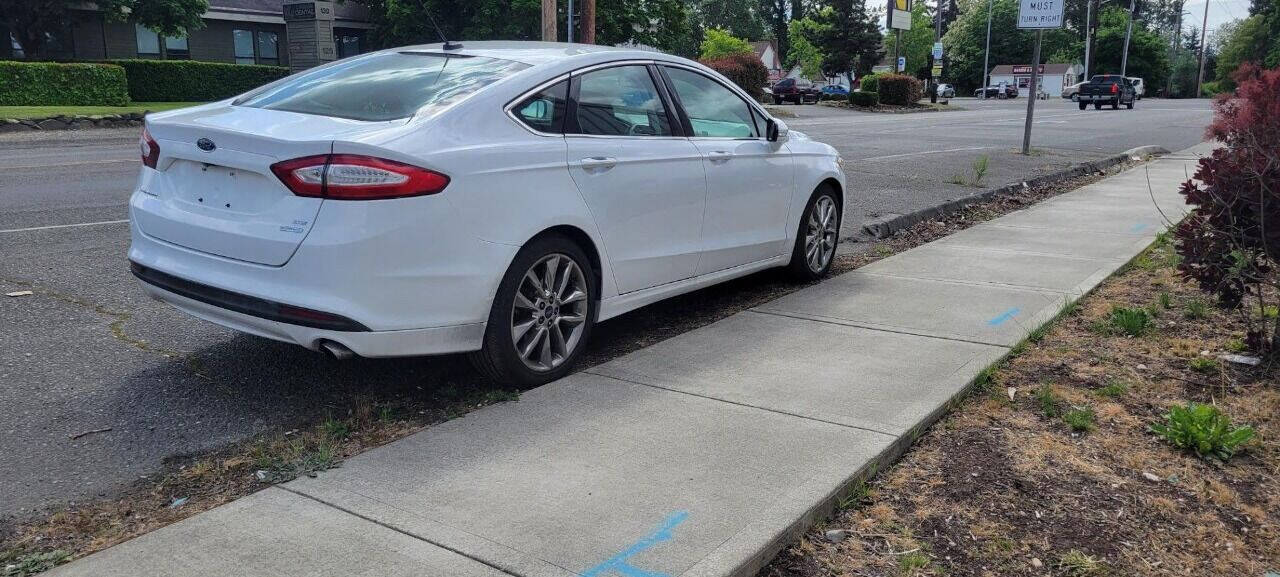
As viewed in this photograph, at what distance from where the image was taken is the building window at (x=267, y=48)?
4103 centimetres

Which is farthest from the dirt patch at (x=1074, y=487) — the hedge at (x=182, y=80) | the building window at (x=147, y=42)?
the building window at (x=147, y=42)

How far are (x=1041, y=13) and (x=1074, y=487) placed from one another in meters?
14.2

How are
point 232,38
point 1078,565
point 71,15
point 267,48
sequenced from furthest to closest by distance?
1. point 267,48
2. point 232,38
3. point 71,15
4. point 1078,565

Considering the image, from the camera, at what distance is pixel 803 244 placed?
6.89m

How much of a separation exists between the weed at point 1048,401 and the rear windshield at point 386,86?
2.80m

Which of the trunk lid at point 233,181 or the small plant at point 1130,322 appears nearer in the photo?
the trunk lid at point 233,181

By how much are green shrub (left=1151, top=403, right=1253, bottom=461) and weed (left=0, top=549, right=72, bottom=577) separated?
396 cm

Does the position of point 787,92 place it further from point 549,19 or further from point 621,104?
point 621,104

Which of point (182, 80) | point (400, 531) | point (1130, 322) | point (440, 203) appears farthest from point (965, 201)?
point (182, 80)

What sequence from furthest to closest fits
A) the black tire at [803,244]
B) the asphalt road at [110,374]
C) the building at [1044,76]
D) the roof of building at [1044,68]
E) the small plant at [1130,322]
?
the roof of building at [1044,68] → the building at [1044,76] → the black tire at [803,244] → the small plant at [1130,322] → the asphalt road at [110,374]

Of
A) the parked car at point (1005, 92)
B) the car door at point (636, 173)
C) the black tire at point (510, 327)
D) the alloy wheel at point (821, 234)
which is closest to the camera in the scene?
the black tire at point (510, 327)

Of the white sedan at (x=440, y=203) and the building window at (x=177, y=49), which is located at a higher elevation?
the building window at (x=177, y=49)

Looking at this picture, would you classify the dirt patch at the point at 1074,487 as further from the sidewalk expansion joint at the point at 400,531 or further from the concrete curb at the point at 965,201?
the concrete curb at the point at 965,201

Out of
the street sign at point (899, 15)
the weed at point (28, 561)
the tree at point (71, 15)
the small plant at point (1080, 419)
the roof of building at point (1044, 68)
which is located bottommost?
the weed at point (28, 561)
